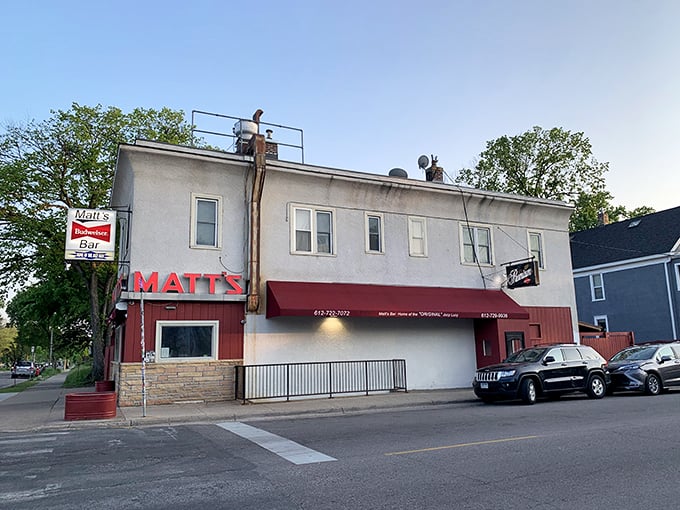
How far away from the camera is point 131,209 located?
16.3 metres

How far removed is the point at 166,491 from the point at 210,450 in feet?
8.39

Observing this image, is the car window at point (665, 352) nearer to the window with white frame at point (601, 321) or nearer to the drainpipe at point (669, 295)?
the drainpipe at point (669, 295)

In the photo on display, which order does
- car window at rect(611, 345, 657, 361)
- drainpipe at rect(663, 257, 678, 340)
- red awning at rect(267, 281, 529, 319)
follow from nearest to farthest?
red awning at rect(267, 281, 529, 319), car window at rect(611, 345, 657, 361), drainpipe at rect(663, 257, 678, 340)

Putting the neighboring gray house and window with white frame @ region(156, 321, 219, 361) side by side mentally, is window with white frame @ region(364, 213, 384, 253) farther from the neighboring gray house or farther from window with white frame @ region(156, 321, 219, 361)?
the neighboring gray house

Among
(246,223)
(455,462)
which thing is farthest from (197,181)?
(455,462)

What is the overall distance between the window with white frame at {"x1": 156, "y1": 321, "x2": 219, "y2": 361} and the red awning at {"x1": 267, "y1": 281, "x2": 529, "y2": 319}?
1.92 m

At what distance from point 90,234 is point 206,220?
10.8 ft

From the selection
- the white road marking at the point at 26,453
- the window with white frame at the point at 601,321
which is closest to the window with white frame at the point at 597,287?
the window with white frame at the point at 601,321

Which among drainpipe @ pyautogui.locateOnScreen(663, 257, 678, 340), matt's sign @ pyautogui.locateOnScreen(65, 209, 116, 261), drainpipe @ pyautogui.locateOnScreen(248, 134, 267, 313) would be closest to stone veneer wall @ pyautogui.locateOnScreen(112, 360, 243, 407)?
drainpipe @ pyautogui.locateOnScreen(248, 134, 267, 313)

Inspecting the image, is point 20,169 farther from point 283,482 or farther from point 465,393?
point 283,482

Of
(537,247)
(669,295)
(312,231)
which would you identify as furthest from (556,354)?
(669,295)

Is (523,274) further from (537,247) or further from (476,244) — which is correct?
(537,247)

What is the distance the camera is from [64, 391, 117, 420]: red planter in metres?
12.5

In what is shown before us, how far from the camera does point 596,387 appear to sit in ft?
54.8
